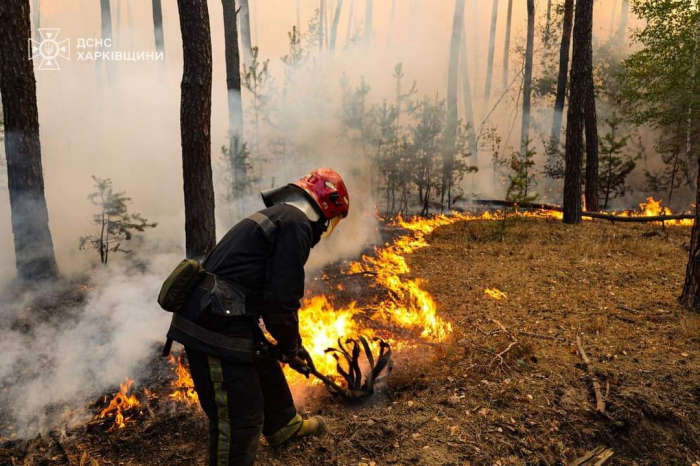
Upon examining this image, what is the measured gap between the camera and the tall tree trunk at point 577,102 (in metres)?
10.1

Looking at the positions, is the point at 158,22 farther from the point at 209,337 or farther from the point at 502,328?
the point at 209,337

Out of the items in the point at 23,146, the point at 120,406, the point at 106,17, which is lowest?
the point at 120,406

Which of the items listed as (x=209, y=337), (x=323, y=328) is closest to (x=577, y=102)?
(x=323, y=328)

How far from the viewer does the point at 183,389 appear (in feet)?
A: 13.2

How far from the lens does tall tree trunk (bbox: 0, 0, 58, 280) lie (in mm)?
6324

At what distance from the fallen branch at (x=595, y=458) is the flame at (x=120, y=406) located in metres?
3.45

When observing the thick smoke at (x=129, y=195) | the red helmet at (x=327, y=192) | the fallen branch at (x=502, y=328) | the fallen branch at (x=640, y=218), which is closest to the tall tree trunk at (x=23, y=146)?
the thick smoke at (x=129, y=195)

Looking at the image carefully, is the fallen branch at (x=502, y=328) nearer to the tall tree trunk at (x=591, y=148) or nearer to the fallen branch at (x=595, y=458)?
the fallen branch at (x=595, y=458)

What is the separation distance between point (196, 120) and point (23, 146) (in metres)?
3.15

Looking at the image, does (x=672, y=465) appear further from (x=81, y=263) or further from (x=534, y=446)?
(x=81, y=263)

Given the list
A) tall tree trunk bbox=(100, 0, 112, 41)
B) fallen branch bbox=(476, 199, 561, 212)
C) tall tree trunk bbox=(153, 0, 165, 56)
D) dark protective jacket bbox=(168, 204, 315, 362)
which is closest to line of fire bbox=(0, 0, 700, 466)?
dark protective jacket bbox=(168, 204, 315, 362)

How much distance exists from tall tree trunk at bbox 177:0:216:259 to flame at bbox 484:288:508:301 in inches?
158

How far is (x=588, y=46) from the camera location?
1041cm

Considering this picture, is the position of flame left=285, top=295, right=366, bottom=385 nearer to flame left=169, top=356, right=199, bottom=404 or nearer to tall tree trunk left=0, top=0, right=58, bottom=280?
flame left=169, top=356, right=199, bottom=404
